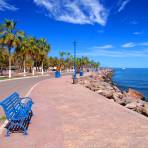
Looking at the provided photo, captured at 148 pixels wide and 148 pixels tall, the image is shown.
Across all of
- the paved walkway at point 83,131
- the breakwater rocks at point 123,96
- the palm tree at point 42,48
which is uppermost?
the palm tree at point 42,48

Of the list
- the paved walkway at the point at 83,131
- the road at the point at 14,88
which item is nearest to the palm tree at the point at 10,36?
the road at the point at 14,88

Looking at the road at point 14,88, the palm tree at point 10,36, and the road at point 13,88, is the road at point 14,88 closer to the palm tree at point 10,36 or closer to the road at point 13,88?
the road at point 13,88

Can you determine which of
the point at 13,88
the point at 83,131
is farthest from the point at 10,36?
the point at 83,131

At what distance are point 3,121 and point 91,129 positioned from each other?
10.5ft

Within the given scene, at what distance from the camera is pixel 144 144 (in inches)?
261

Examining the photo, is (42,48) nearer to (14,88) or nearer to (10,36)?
(10,36)

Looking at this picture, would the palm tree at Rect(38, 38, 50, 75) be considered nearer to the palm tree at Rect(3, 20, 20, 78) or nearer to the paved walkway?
the palm tree at Rect(3, 20, 20, 78)

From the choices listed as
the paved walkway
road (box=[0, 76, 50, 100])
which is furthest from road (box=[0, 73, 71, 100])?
the paved walkway

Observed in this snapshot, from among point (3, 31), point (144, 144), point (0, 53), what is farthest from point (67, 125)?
point (0, 53)

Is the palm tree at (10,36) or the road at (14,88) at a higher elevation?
the palm tree at (10,36)

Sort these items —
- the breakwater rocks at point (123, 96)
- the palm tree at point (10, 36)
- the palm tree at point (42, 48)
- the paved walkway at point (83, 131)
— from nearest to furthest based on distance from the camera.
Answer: the paved walkway at point (83, 131)
the breakwater rocks at point (123, 96)
the palm tree at point (10, 36)
the palm tree at point (42, 48)

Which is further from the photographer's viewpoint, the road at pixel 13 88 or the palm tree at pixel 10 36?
the palm tree at pixel 10 36

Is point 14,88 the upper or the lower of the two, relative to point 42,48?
lower

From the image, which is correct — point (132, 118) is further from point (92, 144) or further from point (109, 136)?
point (92, 144)
